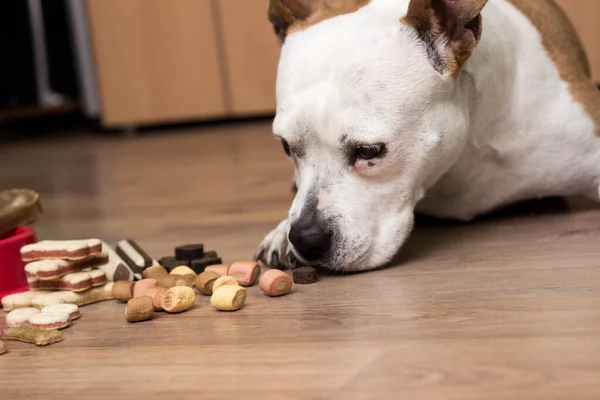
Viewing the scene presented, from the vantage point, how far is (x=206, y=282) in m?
1.67

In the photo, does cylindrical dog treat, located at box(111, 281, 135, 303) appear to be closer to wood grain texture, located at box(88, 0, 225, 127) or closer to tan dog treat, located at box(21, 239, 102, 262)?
tan dog treat, located at box(21, 239, 102, 262)

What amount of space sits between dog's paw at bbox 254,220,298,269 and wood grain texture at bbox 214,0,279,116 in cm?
250

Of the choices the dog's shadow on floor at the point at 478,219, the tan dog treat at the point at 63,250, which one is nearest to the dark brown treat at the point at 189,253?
the tan dog treat at the point at 63,250

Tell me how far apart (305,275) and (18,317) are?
1.76ft

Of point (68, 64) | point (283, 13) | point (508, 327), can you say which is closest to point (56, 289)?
point (283, 13)

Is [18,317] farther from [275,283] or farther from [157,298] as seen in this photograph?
[275,283]

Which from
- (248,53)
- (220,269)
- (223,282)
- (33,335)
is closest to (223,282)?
(223,282)

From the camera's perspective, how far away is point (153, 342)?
4.72ft

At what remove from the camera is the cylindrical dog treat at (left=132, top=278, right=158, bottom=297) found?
165 centimetres

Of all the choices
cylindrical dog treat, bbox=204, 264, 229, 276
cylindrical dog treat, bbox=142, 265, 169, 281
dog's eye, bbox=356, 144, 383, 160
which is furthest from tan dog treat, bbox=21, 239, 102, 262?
dog's eye, bbox=356, 144, 383, 160

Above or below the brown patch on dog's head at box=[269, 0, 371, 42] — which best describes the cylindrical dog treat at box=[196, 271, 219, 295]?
below

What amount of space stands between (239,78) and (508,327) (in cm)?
329

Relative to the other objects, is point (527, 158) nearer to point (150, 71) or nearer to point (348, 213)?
point (348, 213)

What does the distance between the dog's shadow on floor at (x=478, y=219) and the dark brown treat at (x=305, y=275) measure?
0.24 meters
